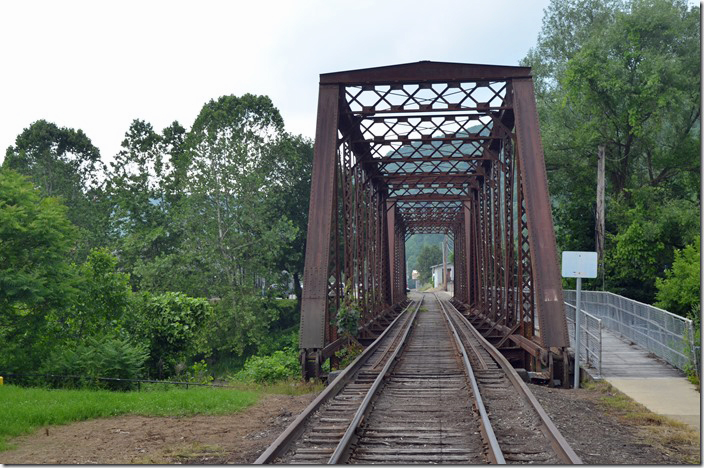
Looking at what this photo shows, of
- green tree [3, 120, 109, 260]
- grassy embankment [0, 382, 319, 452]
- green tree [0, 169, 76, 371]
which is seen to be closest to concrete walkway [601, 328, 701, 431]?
grassy embankment [0, 382, 319, 452]

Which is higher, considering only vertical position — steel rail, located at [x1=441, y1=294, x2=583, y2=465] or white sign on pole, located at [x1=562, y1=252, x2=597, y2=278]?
white sign on pole, located at [x1=562, y1=252, x2=597, y2=278]

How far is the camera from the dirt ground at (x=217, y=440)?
657cm

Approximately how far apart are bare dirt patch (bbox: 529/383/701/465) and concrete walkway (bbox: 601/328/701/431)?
32 centimetres

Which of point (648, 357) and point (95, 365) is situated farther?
point (648, 357)

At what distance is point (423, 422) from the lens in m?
7.90

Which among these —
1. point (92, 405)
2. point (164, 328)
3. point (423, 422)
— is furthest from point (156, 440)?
point (164, 328)

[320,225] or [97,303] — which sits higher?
[320,225]

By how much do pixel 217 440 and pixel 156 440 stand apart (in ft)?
2.25

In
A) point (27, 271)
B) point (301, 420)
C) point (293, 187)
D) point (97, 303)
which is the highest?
point (293, 187)

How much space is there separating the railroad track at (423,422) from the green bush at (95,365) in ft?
14.9

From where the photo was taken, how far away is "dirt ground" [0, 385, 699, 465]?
259 inches

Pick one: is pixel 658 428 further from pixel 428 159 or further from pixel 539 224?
pixel 428 159

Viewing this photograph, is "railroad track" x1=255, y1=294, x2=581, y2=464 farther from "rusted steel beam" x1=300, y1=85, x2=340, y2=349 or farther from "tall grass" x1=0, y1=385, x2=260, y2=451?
"tall grass" x1=0, y1=385, x2=260, y2=451

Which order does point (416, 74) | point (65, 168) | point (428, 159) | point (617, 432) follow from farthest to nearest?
point (65, 168) → point (428, 159) → point (416, 74) → point (617, 432)
